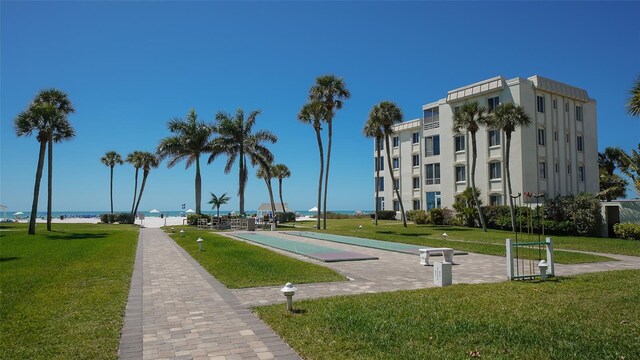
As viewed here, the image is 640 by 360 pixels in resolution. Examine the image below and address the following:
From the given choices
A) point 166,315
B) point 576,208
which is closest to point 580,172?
point 576,208

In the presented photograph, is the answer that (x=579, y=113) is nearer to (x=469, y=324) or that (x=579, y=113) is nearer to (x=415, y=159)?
(x=415, y=159)

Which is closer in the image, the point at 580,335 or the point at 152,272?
the point at 580,335

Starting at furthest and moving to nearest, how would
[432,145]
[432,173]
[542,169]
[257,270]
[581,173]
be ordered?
[432,173]
[432,145]
[581,173]
[542,169]
[257,270]

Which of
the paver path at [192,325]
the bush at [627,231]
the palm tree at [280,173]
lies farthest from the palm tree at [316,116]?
the palm tree at [280,173]

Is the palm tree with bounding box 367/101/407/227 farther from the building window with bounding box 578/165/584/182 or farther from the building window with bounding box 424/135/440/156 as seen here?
the building window with bounding box 578/165/584/182

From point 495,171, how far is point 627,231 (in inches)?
521

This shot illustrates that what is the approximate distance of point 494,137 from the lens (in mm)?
39906

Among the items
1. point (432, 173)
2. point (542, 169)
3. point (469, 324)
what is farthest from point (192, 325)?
point (432, 173)

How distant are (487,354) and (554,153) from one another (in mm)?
39039

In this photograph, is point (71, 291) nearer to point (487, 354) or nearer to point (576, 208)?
point (487, 354)

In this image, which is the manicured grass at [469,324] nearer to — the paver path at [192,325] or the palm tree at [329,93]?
the paver path at [192,325]

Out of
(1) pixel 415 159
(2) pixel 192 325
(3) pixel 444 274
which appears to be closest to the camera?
(2) pixel 192 325

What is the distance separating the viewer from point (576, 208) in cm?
3127

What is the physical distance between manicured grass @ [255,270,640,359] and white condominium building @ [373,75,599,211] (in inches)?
1182
